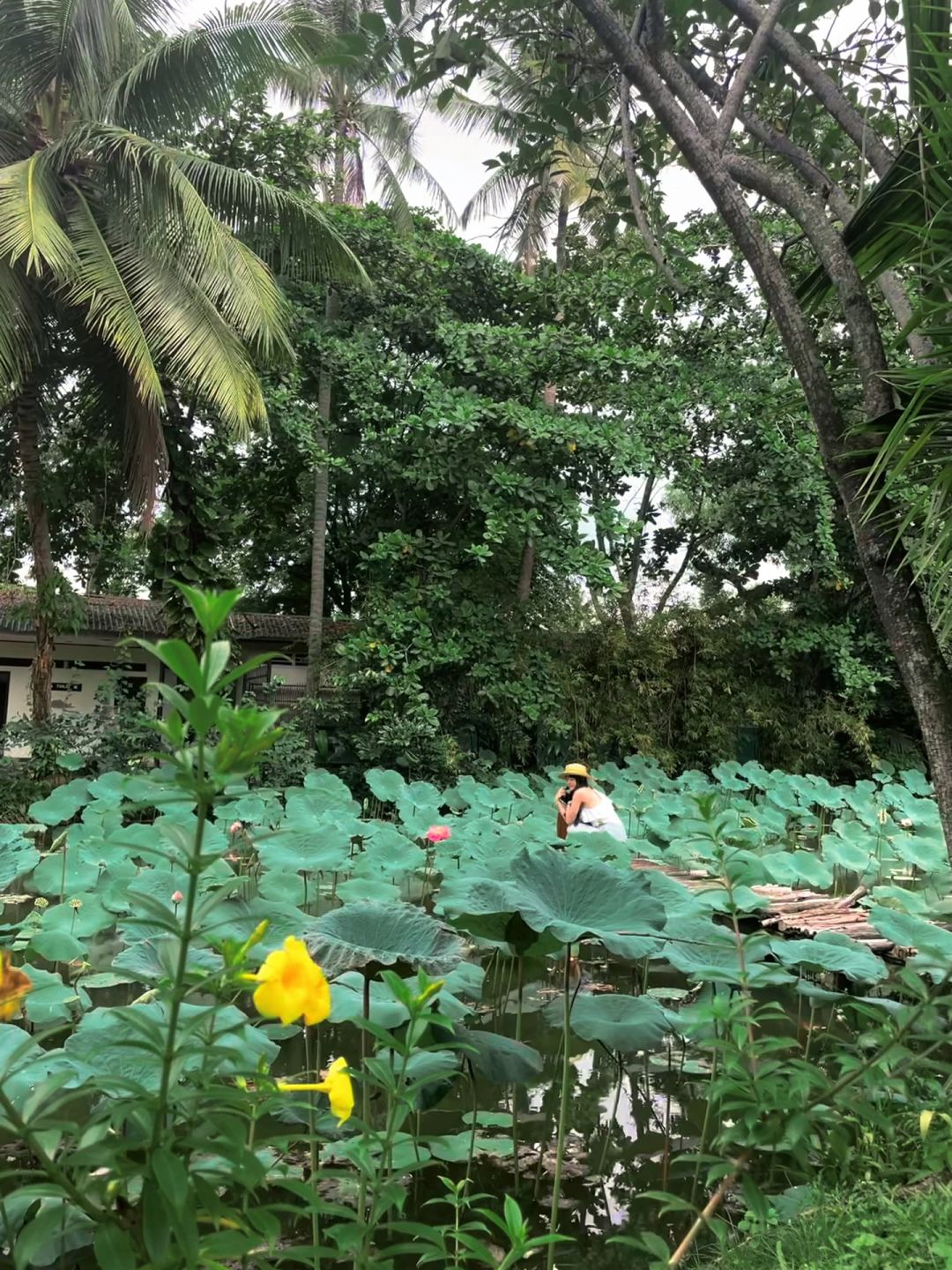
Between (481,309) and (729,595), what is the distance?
5115 mm

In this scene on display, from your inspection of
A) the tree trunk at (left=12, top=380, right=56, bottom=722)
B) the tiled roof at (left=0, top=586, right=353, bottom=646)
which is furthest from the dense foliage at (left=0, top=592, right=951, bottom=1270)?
the tiled roof at (left=0, top=586, right=353, bottom=646)

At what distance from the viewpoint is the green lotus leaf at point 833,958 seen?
2584 mm

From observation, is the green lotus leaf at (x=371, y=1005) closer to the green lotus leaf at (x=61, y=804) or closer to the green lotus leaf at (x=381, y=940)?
the green lotus leaf at (x=381, y=940)

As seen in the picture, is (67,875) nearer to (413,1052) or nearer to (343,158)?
(413,1052)

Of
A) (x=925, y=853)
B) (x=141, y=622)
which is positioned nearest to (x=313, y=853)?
(x=925, y=853)

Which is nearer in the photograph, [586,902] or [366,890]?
[586,902]

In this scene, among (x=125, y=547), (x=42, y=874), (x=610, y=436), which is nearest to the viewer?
(x=42, y=874)

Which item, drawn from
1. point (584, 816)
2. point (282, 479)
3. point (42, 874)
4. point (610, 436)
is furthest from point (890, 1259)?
point (282, 479)

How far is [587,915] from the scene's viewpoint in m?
2.03

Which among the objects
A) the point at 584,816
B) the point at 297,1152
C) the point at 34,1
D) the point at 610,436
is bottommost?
the point at 297,1152

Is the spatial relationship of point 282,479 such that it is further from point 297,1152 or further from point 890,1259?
point 890,1259

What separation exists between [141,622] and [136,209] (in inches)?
231

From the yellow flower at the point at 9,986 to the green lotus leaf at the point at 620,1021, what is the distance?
1.44 metres

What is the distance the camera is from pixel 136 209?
706 cm
